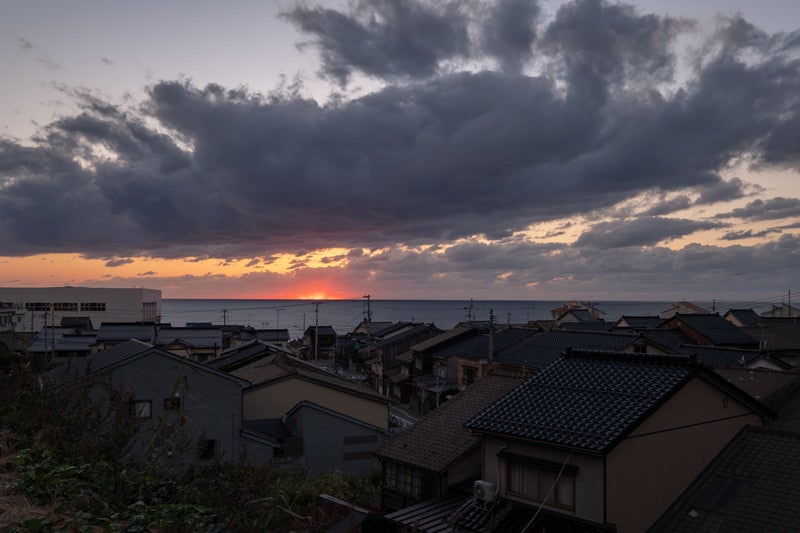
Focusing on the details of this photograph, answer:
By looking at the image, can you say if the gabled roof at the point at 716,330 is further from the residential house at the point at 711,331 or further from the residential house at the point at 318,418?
the residential house at the point at 318,418

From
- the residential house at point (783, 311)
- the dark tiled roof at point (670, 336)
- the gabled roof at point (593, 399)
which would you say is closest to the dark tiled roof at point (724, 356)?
the dark tiled roof at point (670, 336)

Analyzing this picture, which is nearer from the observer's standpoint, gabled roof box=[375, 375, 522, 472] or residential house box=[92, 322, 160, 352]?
gabled roof box=[375, 375, 522, 472]

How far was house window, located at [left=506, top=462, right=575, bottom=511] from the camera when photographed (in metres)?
13.4

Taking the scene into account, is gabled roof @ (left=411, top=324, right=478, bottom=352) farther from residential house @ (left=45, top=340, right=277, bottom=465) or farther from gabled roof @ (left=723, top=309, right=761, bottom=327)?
gabled roof @ (left=723, top=309, right=761, bottom=327)

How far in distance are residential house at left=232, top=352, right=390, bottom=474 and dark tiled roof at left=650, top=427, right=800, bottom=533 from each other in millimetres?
18072

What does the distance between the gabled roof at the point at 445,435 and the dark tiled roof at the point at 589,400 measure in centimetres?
327

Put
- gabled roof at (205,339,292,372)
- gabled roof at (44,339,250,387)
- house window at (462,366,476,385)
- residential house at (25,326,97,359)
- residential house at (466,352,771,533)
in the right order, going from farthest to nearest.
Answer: residential house at (25,326,97,359) < house window at (462,366,476,385) < gabled roof at (205,339,292,372) < gabled roof at (44,339,250,387) < residential house at (466,352,771,533)

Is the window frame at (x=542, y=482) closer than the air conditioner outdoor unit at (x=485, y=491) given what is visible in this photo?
Yes

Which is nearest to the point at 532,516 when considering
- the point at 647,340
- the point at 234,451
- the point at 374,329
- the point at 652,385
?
the point at 652,385

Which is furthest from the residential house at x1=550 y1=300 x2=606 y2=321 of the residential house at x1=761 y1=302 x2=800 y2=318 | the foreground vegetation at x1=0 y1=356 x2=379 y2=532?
the foreground vegetation at x1=0 y1=356 x2=379 y2=532

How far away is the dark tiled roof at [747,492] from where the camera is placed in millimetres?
12758

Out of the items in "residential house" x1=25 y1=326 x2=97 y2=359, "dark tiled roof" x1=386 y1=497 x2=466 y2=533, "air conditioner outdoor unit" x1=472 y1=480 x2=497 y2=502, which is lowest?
"dark tiled roof" x1=386 y1=497 x2=466 y2=533

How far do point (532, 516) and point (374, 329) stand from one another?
87.4 meters

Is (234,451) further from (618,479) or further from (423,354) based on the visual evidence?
(423,354)
